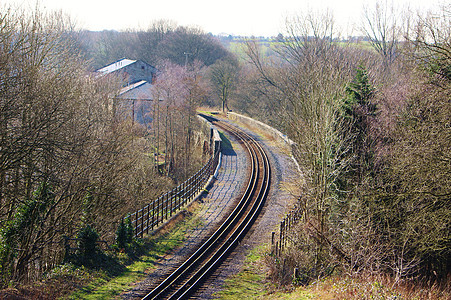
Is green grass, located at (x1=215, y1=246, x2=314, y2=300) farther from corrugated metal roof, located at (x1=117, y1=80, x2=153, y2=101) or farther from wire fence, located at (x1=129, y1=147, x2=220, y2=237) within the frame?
corrugated metal roof, located at (x1=117, y1=80, x2=153, y2=101)

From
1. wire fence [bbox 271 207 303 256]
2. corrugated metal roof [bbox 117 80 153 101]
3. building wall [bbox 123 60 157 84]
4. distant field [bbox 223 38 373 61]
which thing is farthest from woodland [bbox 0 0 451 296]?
building wall [bbox 123 60 157 84]

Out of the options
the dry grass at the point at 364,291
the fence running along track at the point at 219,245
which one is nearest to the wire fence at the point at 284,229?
the fence running along track at the point at 219,245

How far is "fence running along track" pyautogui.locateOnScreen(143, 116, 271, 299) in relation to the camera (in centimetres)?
1149

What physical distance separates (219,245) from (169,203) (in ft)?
28.4

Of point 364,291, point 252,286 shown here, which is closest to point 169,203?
point 252,286

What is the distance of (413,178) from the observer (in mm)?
12000

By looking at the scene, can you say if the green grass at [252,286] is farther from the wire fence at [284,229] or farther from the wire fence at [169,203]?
the wire fence at [169,203]

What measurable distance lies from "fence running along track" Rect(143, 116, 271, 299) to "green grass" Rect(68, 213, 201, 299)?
3.13 feet

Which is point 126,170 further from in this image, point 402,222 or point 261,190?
point 402,222

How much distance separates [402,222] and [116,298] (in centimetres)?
912

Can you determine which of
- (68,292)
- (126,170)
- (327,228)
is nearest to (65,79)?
(126,170)

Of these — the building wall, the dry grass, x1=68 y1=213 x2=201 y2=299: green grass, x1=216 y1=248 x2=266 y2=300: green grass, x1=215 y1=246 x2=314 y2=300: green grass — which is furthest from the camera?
the building wall

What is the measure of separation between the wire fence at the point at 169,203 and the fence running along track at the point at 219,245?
255cm

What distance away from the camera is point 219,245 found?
50.0 feet
